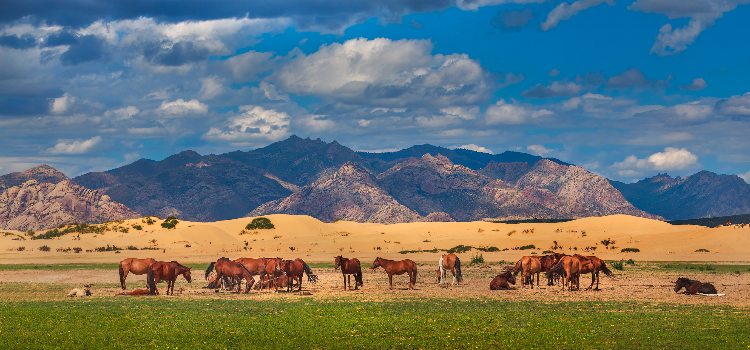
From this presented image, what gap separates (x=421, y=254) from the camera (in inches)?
2876

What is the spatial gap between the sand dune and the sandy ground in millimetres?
134

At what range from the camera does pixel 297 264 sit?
3369 centimetres

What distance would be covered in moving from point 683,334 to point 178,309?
18324 mm

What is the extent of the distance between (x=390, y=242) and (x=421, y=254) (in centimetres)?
1794

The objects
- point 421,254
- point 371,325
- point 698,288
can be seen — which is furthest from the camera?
point 421,254

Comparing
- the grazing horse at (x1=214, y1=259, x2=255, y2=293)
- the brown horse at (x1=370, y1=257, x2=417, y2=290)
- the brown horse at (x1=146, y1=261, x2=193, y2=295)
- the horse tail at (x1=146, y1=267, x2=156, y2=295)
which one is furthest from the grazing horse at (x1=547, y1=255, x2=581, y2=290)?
the horse tail at (x1=146, y1=267, x2=156, y2=295)

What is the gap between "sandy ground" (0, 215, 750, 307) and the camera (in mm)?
31797

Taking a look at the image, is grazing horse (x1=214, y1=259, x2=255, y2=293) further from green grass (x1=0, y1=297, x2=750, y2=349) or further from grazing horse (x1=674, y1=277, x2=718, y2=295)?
grazing horse (x1=674, y1=277, x2=718, y2=295)

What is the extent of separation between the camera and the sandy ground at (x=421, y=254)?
1252 inches

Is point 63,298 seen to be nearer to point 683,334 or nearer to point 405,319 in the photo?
point 405,319

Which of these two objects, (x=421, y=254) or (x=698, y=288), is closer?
(x=698, y=288)

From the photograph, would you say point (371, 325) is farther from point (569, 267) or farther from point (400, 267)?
point (569, 267)

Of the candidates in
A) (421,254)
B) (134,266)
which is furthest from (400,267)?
(421,254)

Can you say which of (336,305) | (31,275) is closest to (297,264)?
(336,305)
